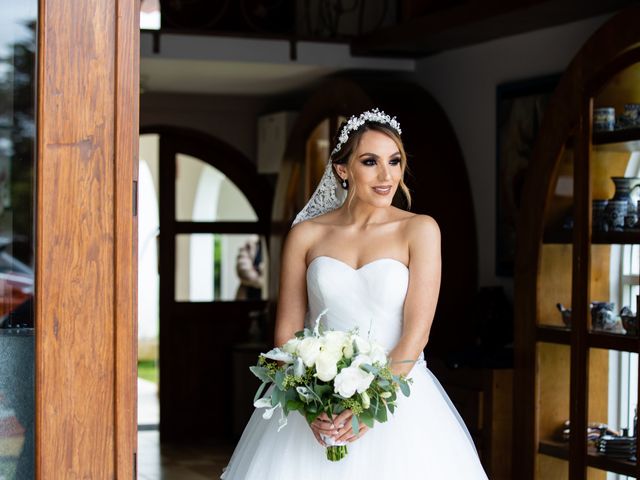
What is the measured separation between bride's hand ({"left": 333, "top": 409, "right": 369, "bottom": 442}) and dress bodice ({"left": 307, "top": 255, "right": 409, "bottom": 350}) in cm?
40

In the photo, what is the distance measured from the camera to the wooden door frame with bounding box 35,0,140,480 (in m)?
2.69

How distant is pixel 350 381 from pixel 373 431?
506 mm

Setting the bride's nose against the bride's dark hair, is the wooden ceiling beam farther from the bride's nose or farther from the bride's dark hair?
the bride's nose

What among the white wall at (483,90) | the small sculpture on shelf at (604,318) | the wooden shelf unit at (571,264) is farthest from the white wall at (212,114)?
the small sculpture on shelf at (604,318)

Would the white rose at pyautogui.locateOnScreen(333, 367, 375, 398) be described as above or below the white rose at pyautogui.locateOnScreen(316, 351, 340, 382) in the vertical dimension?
below

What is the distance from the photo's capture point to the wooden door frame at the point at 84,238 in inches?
106

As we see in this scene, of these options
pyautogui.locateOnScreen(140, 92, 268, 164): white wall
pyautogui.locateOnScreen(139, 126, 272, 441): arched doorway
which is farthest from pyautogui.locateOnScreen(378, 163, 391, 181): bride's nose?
pyautogui.locateOnScreen(140, 92, 268, 164): white wall

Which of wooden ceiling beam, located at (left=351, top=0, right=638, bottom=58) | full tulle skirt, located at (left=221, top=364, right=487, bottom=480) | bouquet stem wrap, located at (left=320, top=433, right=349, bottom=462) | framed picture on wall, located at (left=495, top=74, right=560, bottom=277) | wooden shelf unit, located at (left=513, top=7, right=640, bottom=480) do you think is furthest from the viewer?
framed picture on wall, located at (left=495, top=74, right=560, bottom=277)

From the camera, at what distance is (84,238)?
271 centimetres

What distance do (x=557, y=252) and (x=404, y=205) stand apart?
4.43ft

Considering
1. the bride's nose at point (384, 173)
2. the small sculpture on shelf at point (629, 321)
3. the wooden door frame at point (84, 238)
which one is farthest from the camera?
the small sculpture on shelf at point (629, 321)

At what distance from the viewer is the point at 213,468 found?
8055mm

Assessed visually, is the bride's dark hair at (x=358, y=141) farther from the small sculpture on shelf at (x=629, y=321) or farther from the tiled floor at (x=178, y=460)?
the tiled floor at (x=178, y=460)

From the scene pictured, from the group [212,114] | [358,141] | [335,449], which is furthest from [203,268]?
[335,449]
